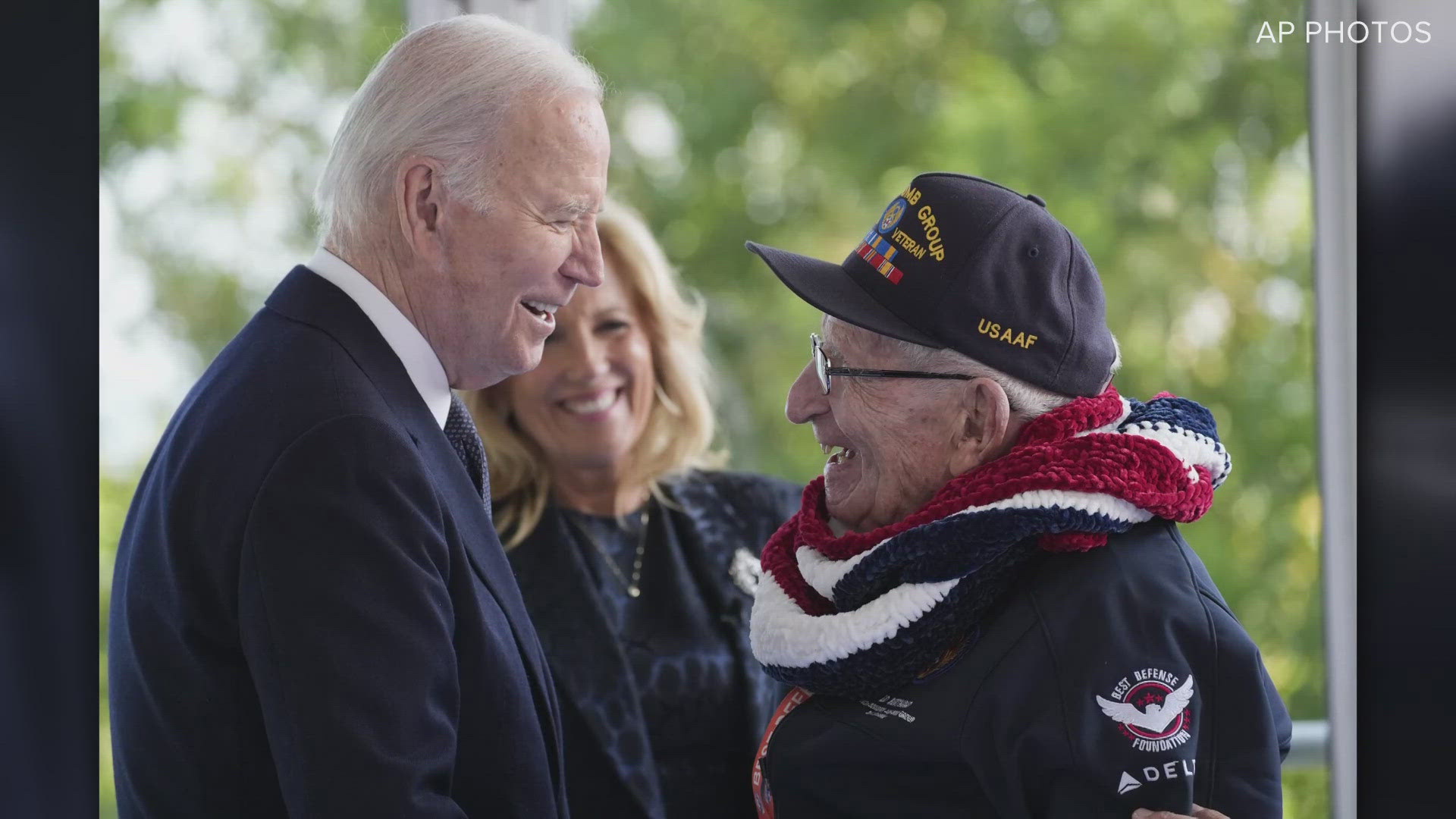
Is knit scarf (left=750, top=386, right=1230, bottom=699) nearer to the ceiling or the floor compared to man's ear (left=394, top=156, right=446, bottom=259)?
nearer to the floor

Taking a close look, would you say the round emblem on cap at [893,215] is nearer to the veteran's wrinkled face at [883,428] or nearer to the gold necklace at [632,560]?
the veteran's wrinkled face at [883,428]

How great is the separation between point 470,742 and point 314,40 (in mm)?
1762

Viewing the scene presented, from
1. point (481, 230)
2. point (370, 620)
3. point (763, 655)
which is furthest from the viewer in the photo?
point (763, 655)

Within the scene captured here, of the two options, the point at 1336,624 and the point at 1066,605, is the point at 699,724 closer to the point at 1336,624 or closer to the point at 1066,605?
the point at 1066,605

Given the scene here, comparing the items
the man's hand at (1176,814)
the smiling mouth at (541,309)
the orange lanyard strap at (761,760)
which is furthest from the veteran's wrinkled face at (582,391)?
the man's hand at (1176,814)

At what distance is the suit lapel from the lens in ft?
6.56

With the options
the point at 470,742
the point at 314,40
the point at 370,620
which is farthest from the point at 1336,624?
the point at 314,40

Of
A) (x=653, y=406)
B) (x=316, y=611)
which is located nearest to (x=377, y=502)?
(x=316, y=611)

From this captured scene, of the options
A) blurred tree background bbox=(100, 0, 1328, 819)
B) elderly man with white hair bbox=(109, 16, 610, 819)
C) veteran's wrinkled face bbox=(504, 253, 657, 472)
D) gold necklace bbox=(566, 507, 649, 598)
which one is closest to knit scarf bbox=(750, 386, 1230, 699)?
elderly man with white hair bbox=(109, 16, 610, 819)

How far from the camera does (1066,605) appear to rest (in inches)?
51.3

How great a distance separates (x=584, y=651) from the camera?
2.10m

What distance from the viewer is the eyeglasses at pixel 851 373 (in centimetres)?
144

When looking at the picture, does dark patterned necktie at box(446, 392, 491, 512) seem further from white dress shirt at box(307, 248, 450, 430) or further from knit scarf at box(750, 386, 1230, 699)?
knit scarf at box(750, 386, 1230, 699)

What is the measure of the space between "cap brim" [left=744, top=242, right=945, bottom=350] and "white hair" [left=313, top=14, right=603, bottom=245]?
1.11ft
